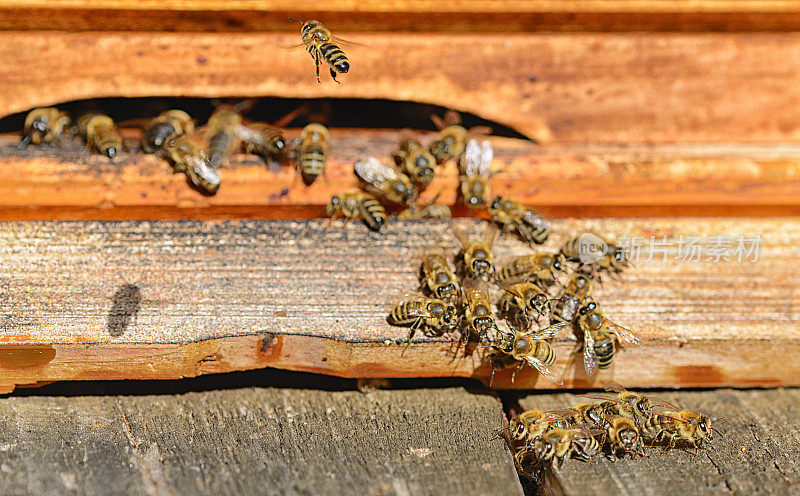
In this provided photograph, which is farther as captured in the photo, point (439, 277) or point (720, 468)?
point (439, 277)

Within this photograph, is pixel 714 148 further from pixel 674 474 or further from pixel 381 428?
pixel 381 428

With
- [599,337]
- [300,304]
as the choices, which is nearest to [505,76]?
[599,337]

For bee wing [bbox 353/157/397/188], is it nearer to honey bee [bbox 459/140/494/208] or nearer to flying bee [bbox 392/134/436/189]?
flying bee [bbox 392/134/436/189]

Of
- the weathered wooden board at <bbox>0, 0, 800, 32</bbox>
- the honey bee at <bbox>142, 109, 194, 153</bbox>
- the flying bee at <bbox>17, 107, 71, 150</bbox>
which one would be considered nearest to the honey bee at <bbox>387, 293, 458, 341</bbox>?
the weathered wooden board at <bbox>0, 0, 800, 32</bbox>

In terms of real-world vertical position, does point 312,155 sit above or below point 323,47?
below

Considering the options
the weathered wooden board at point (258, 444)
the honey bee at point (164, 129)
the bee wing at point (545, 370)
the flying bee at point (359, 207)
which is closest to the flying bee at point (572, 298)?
the bee wing at point (545, 370)

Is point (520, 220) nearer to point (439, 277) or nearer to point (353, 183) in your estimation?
point (439, 277)

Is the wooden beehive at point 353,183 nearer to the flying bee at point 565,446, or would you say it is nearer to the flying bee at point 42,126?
the flying bee at point 42,126
